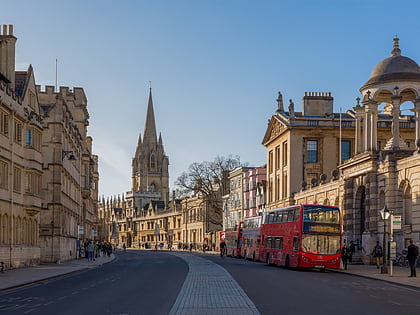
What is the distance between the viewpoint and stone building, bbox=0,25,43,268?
129 ft

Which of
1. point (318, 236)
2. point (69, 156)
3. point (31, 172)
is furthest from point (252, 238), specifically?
point (31, 172)

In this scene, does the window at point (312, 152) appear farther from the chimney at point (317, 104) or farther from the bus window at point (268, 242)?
the bus window at point (268, 242)

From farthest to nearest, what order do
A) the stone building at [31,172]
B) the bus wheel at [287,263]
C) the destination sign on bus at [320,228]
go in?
1. the bus wheel at [287,263]
2. the destination sign on bus at [320,228]
3. the stone building at [31,172]

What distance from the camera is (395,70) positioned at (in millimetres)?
50469

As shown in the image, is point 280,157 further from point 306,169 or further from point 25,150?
point 25,150

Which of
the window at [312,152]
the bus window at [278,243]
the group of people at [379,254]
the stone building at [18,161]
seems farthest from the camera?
the window at [312,152]

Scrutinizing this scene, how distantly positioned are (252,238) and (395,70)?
19305mm

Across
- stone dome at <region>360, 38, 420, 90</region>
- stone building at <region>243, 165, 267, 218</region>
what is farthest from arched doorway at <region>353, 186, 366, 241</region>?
stone building at <region>243, 165, 267, 218</region>

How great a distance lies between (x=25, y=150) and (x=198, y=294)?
2527cm

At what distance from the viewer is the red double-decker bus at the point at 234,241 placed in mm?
72500

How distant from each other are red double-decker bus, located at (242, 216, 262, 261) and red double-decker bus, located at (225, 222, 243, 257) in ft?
14.1

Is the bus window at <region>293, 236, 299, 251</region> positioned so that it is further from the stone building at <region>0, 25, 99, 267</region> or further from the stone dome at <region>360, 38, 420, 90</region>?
the stone building at <region>0, 25, 99, 267</region>

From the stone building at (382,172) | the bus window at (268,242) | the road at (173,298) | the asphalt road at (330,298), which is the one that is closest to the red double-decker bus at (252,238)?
the bus window at (268,242)

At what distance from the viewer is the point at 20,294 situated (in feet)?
76.5
